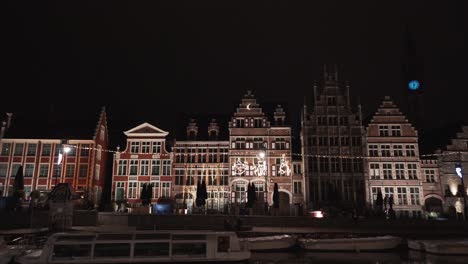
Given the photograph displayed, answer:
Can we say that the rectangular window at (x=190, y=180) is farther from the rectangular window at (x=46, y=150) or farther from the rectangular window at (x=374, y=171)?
the rectangular window at (x=374, y=171)

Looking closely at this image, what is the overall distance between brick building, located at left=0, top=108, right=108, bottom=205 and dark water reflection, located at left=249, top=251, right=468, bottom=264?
30.7 meters

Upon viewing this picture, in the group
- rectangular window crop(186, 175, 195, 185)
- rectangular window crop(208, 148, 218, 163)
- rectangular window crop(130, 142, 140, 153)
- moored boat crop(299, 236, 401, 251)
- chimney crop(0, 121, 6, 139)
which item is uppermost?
chimney crop(0, 121, 6, 139)

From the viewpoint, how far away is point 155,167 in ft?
143

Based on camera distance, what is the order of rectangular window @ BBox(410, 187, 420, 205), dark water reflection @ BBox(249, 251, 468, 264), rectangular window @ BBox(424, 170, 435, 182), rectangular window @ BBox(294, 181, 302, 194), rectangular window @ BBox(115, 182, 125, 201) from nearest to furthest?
dark water reflection @ BBox(249, 251, 468, 264) < rectangular window @ BBox(410, 187, 420, 205) < rectangular window @ BBox(294, 181, 302, 194) < rectangular window @ BBox(424, 170, 435, 182) < rectangular window @ BBox(115, 182, 125, 201)

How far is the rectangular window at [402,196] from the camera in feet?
135

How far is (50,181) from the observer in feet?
140

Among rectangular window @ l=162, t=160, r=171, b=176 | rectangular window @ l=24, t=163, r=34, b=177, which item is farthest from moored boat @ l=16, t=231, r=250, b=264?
rectangular window @ l=24, t=163, r=34, b=177

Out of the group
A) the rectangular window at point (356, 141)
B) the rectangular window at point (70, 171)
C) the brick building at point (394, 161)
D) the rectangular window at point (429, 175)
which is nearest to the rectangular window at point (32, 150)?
the rectangular window at point (70, 171)

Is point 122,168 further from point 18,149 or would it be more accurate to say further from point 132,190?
point 18,149

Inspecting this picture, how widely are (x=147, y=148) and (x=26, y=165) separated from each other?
13636 millimetres

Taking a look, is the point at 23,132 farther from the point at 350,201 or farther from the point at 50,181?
the point at 350,201

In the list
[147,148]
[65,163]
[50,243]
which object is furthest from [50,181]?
[50,243]

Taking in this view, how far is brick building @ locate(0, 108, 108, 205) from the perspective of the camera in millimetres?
42406

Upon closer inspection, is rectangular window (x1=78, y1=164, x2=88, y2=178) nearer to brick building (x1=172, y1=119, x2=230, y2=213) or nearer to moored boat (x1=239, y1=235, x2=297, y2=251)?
brick building (x1=172, y1=119, x2=230, y2=213)
